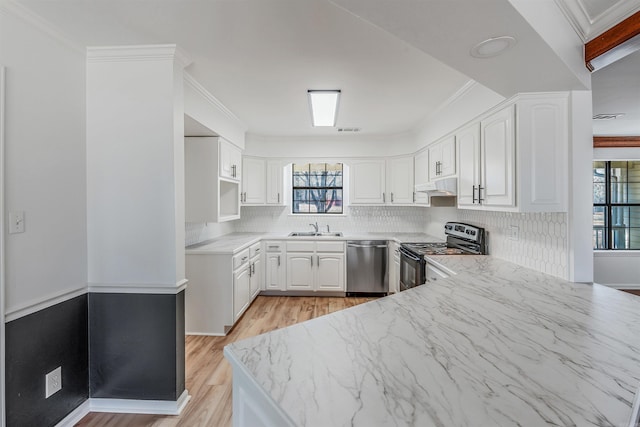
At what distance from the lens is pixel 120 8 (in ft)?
5.09

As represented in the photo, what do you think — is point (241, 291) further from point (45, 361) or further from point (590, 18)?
point (590, 18)

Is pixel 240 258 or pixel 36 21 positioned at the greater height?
pixel 36 21

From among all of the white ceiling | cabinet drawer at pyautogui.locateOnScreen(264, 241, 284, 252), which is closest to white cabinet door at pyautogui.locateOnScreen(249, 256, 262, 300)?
cabinet drawer at pyautogui.locateOnScreen(264, 241, 284, 252)

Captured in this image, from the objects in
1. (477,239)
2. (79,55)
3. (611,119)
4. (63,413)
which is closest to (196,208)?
(79,55)

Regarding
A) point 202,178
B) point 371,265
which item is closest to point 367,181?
point 371,265

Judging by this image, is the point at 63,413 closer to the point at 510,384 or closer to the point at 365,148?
the point at 510,384

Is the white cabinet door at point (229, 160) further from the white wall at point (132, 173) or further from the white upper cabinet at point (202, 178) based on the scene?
the white wall at point (132, 173)

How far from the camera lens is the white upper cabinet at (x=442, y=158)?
2.99 metres

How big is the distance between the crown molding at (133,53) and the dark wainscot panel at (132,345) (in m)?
1.61

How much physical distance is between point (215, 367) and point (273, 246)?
1966mm

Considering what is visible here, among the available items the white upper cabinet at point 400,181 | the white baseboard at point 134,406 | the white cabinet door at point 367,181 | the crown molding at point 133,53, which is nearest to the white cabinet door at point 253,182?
the white cabinet door at point 367,181

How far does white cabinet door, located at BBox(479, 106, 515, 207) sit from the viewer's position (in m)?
2.04

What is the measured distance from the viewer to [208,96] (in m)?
2.77

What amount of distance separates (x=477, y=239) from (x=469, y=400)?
253cm
